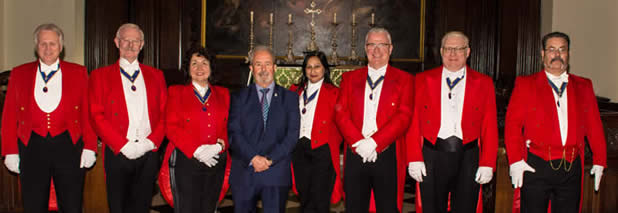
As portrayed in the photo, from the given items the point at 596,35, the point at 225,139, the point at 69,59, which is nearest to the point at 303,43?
the point at 69,59

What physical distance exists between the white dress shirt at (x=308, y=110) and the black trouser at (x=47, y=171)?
53.3 inches

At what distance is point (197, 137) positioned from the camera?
3160mm

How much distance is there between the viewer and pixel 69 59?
7754 mm

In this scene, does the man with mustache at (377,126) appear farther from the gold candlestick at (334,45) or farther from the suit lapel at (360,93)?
the gold candlestick at (334,45)

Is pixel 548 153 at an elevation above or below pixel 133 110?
below

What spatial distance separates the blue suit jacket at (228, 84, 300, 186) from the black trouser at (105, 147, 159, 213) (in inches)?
20.6

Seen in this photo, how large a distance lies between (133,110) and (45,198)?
2.35ft

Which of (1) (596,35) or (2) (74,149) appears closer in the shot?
(2) (74,149)

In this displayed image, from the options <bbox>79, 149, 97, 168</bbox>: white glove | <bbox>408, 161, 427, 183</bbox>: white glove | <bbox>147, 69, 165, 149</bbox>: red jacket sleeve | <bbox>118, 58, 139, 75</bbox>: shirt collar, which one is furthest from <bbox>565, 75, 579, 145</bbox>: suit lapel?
<bbox>79, 149, 97, 168</bbox>: white glove

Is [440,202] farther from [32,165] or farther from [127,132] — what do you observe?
[32,165]

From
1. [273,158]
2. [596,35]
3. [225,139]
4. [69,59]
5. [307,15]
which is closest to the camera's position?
[273,158]

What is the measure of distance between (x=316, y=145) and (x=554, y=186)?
1.39 m

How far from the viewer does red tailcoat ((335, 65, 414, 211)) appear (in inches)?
126

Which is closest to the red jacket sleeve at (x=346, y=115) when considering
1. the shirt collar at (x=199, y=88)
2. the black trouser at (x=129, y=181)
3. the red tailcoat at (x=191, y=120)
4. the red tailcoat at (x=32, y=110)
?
the red tailcoat at (x=191, y=120)
